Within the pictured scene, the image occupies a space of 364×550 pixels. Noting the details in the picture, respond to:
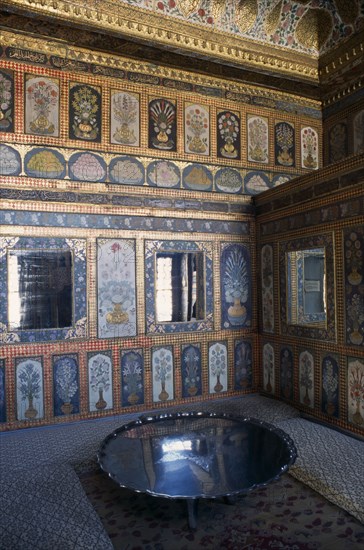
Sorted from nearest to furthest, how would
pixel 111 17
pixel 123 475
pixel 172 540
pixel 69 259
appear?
pixel 172 540 < pixel 123 475 < pixel 111 17 < pixel 69 259

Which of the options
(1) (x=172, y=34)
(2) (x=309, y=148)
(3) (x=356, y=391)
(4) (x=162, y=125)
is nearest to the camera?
Answer: (3) (x=356, y=391)

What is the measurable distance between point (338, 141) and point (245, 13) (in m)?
2.16

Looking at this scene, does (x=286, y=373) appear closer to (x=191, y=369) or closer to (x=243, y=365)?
(x=243, y=365)

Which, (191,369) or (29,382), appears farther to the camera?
(191,369)

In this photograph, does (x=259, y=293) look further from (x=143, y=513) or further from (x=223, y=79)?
(x=143, y=513)

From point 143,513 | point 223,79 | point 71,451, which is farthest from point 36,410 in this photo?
point 223,79

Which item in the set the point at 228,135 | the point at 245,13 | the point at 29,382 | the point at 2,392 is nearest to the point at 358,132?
the point at 228,135

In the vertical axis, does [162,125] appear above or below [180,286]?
above

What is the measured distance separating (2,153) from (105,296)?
198 centimetres

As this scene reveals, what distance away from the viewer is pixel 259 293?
6.02 meters

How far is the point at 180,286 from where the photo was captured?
5684mm

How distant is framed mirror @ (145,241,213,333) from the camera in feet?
17.7

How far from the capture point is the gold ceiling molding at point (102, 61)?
15.8ft

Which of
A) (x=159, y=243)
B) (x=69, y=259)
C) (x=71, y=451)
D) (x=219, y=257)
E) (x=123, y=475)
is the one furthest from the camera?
(x=219, y=257)
